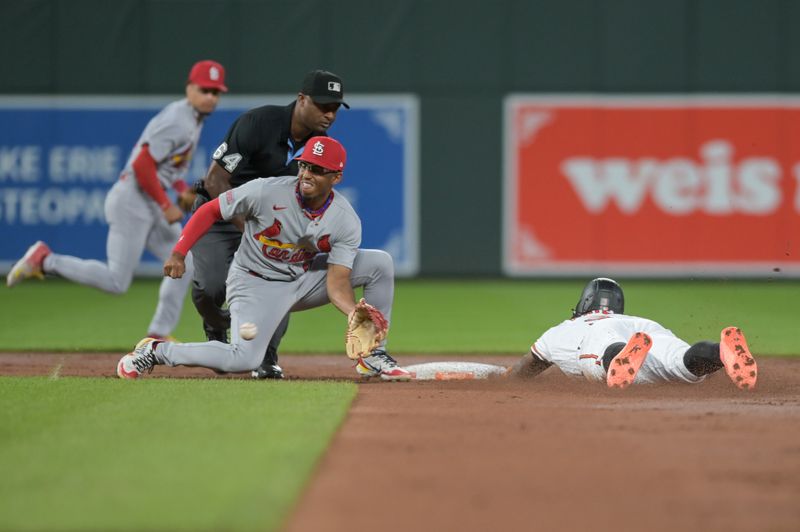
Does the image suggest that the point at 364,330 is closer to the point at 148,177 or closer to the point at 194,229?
the point at 194,229

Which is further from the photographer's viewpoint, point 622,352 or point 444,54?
point 444,54

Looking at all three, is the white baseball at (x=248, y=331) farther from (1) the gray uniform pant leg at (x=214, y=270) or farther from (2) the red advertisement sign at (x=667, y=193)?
(2) the red advertisement sign at (x=667, y=193)

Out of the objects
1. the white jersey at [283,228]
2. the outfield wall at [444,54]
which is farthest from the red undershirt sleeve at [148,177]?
the outfield wall at [444,54]

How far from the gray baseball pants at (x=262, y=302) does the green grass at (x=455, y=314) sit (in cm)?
219

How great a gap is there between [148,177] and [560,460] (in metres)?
5.35

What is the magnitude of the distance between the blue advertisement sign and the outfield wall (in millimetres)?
190

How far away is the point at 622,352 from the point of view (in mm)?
6273

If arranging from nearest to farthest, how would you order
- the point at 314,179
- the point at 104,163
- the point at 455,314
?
the point at 314,179 → the point at 455,314 → the point at 104,163

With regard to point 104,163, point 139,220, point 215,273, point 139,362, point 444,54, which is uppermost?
point 444,54

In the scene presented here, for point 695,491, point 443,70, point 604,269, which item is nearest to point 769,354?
point 695,491

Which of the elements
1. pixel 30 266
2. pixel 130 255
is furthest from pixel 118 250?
pixel 30 266

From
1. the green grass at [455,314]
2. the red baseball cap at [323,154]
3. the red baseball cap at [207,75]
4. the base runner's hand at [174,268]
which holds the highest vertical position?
the red baseball cap at [207,75]

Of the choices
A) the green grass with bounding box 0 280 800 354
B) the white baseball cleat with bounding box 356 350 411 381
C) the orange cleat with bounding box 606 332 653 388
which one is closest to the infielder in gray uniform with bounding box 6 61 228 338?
the green grass with bounding box 0 280 800 354

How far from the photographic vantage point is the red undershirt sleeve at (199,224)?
267 inches
